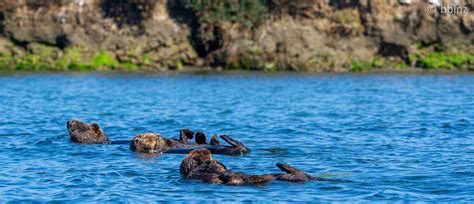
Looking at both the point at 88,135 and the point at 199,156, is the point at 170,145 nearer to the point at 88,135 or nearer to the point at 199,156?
the point at 88,135

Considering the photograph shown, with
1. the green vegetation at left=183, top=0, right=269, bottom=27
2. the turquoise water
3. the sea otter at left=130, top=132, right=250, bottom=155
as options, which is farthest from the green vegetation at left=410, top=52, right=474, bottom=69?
the sea otter at left=130, top=132, right=250, bottom=155

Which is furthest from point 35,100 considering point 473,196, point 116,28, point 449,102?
point 473,196

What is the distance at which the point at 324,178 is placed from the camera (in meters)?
14.6

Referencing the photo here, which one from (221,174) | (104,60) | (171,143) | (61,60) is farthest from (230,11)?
(221,174)

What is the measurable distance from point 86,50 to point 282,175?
1427 inches

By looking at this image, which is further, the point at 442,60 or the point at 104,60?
the point at 104,60

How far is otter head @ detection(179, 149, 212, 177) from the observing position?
1476 centimetres

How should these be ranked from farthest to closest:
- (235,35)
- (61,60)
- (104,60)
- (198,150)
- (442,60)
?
(235,35), (104,60), (61,60), (442,60), (198,150)

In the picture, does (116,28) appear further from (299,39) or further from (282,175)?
(282,175)

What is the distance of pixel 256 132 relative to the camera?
2241 centimetres

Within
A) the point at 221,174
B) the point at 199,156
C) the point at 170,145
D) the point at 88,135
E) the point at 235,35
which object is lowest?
the point at 170,145

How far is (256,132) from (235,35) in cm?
2690

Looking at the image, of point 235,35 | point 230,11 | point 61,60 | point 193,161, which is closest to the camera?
point 193,161

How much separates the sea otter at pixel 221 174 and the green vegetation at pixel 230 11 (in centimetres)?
3479
